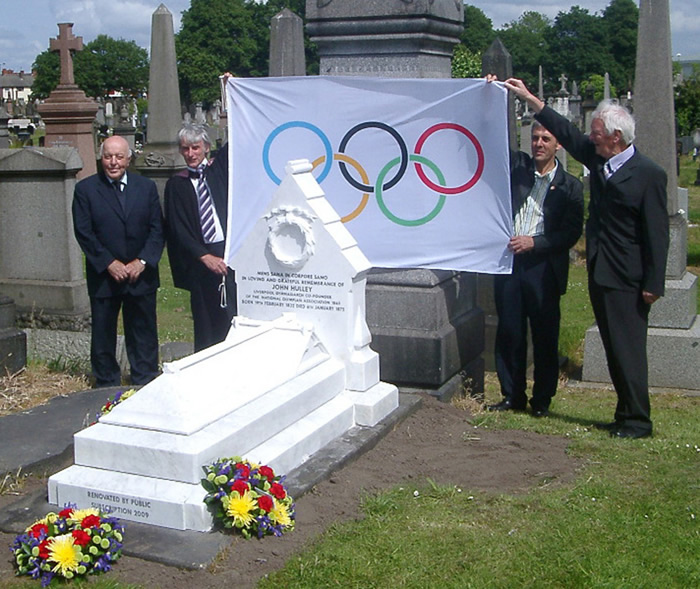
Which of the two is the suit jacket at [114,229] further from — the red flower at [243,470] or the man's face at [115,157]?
the red flower at [243,470]

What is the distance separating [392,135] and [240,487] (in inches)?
121

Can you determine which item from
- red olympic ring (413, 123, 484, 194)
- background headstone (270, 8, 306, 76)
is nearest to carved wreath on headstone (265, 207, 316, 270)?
red olympic ring (413, 123, 484, 194)

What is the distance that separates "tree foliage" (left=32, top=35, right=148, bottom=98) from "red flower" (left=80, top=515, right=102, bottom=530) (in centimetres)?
8693

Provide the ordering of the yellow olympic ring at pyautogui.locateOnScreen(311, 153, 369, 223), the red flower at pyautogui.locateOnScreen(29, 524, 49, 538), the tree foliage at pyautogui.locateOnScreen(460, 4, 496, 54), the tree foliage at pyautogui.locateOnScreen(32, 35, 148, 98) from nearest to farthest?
the red flower at pyautogui.locateOnScreen(29, 524, 49, 538), the yellow olympic ring at pyautogui.locateOnScreen(311, 153, 369, 223), the tree foliage at pyautogui.locateOnScreen(32, 35, 148, 98), the tree foliage at pyautogui.locateOnScreen(460, 4, 496, 54)

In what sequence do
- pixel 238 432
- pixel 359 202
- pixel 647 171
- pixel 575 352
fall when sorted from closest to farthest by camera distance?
pixel 238 432 < pixel 647 171 < pixel 359 202 < pixel 575 352

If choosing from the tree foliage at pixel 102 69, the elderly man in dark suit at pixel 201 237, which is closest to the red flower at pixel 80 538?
the elderly man in dark suit at pixel 201 237

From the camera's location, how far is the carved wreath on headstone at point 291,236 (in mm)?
5582

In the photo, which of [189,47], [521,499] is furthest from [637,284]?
[189,47]

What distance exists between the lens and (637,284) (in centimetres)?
573

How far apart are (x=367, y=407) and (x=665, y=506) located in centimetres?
175

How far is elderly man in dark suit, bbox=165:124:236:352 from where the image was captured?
6645 mm

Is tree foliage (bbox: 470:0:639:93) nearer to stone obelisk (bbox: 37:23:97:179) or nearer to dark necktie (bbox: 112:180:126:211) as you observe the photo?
stone obelisk (bbox: 37:23:97:179)

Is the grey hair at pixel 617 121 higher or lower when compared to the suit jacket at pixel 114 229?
higher

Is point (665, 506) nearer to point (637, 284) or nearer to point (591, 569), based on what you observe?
point (591, 569)
